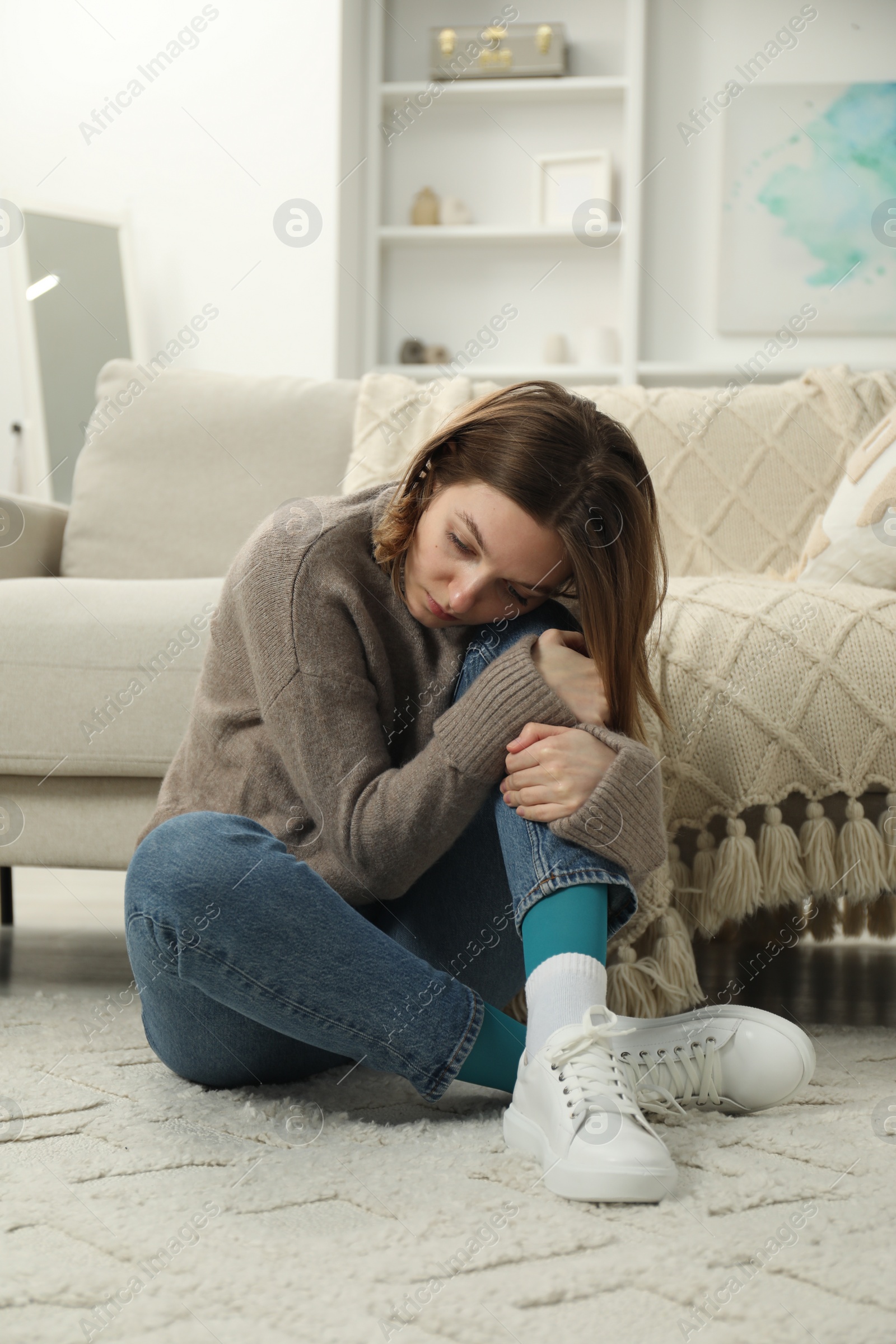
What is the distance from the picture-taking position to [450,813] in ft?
2.88

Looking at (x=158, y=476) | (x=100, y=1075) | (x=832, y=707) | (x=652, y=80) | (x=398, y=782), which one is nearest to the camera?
(x=398, y=782)

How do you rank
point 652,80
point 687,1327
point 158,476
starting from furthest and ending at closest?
1. point 652,80
2. point 158,476
3. point 687,1327

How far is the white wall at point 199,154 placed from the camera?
11.3 ft

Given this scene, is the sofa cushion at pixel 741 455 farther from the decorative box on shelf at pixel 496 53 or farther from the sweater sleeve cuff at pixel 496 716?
the decorative box on shelf at pixel 496 53

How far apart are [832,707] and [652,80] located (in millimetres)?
3077

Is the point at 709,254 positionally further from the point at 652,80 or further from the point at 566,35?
the point at 566,35

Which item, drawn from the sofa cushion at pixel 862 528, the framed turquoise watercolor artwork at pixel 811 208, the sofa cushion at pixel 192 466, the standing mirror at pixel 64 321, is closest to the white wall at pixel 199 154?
the standing mirror at pixel 64 321

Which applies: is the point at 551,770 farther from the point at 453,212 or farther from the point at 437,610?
the point at 453,212

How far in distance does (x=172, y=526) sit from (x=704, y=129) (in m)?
2.53

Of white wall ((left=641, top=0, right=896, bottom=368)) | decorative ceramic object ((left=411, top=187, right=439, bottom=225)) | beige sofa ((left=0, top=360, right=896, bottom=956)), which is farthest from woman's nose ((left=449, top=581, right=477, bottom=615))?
decorative ceramic object ((left=411, top=187, right=439, bottom=225))

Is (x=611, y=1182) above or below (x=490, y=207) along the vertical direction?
below

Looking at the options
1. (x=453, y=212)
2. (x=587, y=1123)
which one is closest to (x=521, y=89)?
(x=453, y=212)

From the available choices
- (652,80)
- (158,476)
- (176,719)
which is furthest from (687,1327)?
(652,80)

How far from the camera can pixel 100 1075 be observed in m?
0.99
